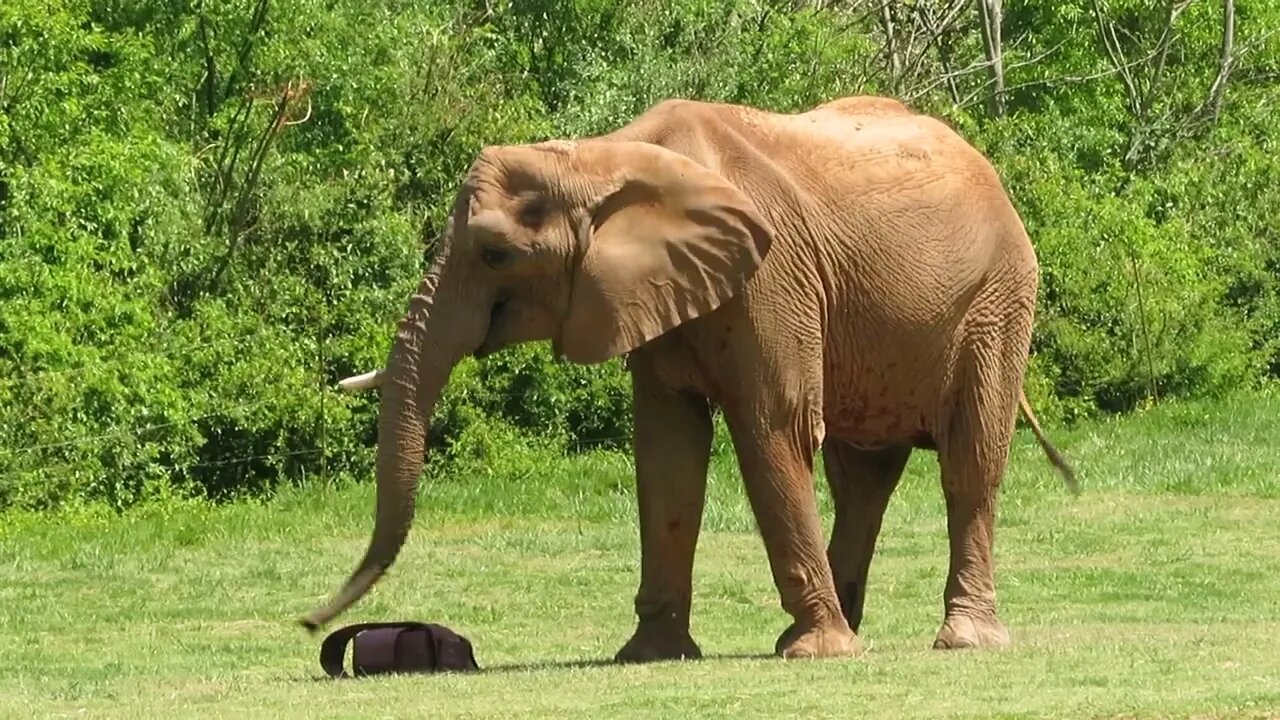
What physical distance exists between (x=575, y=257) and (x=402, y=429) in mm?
1240

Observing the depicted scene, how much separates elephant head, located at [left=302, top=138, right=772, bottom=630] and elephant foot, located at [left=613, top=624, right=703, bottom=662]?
1.57 m

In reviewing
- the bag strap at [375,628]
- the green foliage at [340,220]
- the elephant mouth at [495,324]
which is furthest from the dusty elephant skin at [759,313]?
the green foliage at [340,220]

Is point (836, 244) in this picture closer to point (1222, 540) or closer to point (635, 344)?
point (635, 344)

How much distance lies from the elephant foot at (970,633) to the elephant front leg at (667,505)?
1.31 meters

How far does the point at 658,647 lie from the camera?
13.7 meters

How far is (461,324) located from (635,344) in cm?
84

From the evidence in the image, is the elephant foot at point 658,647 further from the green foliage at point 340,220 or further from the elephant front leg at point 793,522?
the green foliage at point 340,220

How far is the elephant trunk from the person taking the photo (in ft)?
40.2

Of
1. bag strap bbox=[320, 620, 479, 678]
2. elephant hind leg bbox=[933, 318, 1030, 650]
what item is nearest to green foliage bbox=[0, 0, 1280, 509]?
bag strap bbox=[320, 620, 479, 678]

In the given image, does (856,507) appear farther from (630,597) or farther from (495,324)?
(630,597)

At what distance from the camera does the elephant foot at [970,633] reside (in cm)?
1417

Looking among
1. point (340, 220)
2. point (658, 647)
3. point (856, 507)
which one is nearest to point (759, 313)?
point (658, 647)

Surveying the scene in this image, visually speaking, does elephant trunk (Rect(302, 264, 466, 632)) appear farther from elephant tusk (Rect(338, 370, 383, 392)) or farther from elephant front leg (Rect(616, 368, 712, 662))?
elephant front leg (Rect(616, 368, 712, 662))

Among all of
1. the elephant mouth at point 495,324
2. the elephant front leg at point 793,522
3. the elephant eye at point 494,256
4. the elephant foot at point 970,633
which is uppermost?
the elephant eye at point 494,256
